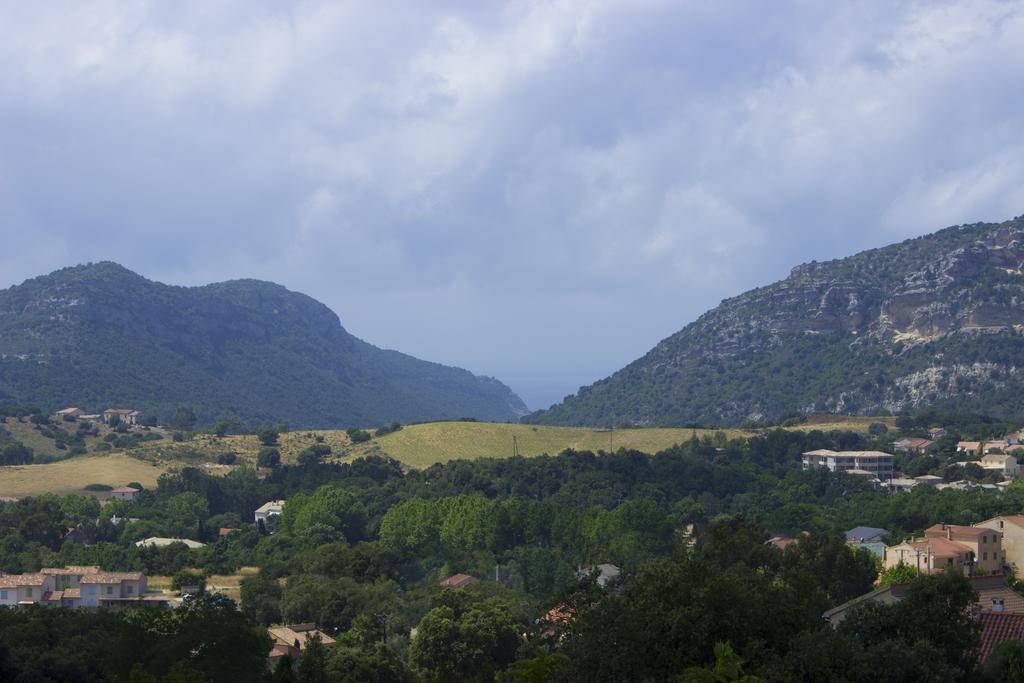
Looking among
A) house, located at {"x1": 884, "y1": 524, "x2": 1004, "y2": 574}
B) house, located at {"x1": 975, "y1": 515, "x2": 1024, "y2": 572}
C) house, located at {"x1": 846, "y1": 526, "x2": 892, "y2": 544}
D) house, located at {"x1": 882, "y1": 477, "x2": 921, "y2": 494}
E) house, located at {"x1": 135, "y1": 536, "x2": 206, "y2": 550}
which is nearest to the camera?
house, located at {"x1": 884, "y1": 524, "x2": 1004, "y2": 574}

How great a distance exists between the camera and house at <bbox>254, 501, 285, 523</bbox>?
78.5 meters

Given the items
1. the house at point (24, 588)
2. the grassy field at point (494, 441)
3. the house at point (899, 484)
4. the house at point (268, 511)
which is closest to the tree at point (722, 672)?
the house at point (24, 588)

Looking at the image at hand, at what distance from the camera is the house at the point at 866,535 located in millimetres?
60406

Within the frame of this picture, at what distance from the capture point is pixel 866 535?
61.8 meters

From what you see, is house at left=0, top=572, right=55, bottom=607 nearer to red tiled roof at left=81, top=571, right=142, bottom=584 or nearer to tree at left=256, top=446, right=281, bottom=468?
red tiled roof at left=81, top=571, right=142, bottom=584

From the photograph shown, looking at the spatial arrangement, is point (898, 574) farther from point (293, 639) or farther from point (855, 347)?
point (855, 347)

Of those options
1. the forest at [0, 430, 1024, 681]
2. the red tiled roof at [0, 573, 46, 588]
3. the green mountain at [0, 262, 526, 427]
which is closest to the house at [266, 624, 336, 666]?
the forest at [0, 430, 1024, 681]

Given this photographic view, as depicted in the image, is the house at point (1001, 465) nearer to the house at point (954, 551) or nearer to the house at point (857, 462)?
the house at point (857, 462)

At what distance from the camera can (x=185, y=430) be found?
116m

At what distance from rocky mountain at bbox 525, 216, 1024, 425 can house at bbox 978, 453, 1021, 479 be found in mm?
36937

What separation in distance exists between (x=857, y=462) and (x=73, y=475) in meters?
→ 52.5

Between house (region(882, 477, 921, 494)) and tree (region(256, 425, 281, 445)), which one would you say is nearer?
house (region(882, 477, 921, 494))

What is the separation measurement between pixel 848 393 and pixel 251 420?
73122mm

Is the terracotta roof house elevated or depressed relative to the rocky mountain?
depressed
